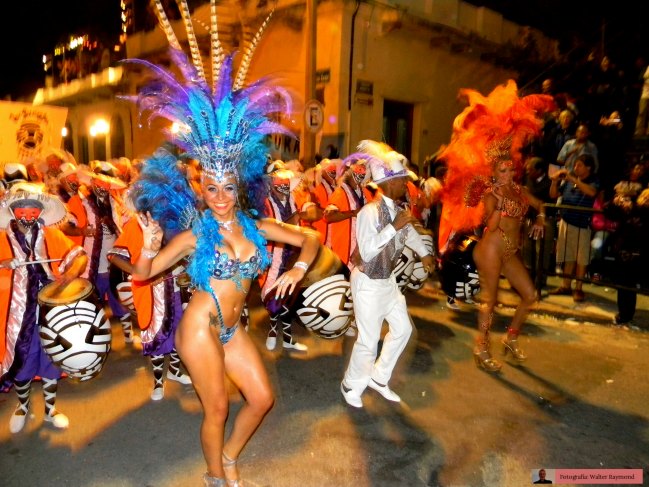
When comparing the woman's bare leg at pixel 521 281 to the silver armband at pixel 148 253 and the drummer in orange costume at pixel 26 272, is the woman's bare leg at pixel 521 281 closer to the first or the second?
the silver armband at pixel 148 253

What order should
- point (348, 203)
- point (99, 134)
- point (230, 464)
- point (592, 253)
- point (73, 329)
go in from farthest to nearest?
point (99, 134) < point (592, 253) < point (348, 203) < point (73, 329) < point (230, 464)

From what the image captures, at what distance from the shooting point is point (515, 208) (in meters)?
4.80

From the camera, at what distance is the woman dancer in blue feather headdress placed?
2846 mm

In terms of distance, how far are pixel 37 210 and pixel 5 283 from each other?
0.58 m

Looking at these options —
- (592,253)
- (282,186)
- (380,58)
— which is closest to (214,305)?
(282,186)

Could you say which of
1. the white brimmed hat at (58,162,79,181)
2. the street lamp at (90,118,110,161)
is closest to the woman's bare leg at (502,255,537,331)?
the white brimmed hat at (58,162,79,181)

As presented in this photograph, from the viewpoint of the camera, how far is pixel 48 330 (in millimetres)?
3498

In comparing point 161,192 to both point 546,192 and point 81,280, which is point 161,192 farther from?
point 546,192

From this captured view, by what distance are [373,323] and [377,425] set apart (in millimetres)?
789

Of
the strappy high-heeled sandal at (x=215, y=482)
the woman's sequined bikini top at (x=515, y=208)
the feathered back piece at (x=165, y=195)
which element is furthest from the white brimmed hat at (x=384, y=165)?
the strappy high-heeled sandal at (x=215, y=482)

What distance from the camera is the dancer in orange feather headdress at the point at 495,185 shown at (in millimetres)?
4773

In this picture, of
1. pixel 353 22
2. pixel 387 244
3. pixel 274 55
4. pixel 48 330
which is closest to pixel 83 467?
pixel 48 330

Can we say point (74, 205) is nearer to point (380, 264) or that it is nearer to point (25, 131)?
point (25, 131)

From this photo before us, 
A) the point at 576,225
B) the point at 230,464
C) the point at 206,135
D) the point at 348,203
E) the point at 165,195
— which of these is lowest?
the point at 230,464
